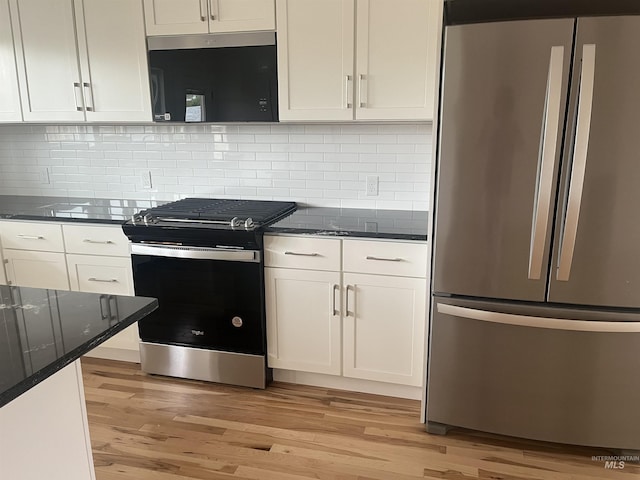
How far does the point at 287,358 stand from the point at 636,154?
6.11 feet

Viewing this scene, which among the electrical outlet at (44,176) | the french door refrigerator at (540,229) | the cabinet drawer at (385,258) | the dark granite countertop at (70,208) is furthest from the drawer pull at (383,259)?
the electrical outlet at (44,176)

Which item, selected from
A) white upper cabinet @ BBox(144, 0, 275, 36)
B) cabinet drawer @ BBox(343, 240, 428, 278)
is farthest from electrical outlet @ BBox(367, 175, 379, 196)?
white upper cabinet @ BBox(144, 0, 275, 36)

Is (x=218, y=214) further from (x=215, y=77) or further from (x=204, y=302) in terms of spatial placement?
(x=215, y=77)

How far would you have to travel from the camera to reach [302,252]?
2.59 metres

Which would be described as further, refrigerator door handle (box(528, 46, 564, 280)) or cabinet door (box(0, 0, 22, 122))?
cabinet door (box(0, 0, 22, 122))

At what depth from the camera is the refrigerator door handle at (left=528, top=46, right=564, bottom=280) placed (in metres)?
1.90

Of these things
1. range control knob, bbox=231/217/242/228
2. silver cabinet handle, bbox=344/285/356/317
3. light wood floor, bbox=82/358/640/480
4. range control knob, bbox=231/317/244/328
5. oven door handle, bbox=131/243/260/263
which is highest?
range control knob, bbox=231/217/242/228

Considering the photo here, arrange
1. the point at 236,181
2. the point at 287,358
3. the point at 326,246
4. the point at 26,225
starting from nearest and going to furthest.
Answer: the point at 326,246 → the point at 287,358 → the point at 26,225 → the point at 236,181

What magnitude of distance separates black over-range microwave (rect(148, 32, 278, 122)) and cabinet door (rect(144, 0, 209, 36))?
4 cm

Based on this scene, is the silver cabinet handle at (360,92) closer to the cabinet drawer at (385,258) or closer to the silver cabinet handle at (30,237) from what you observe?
the cabinet drawer at (385,258)

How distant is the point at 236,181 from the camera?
329cm

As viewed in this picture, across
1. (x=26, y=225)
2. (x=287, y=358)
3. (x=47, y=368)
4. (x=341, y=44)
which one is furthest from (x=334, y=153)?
(x=47, y=368)

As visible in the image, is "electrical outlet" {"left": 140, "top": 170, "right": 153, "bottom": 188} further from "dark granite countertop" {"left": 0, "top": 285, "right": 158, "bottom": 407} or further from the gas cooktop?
"dark granite countertop" {"left": 0, "top": 285, "right": 158, "bottom": 407}

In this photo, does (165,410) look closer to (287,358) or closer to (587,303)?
(287,358)
